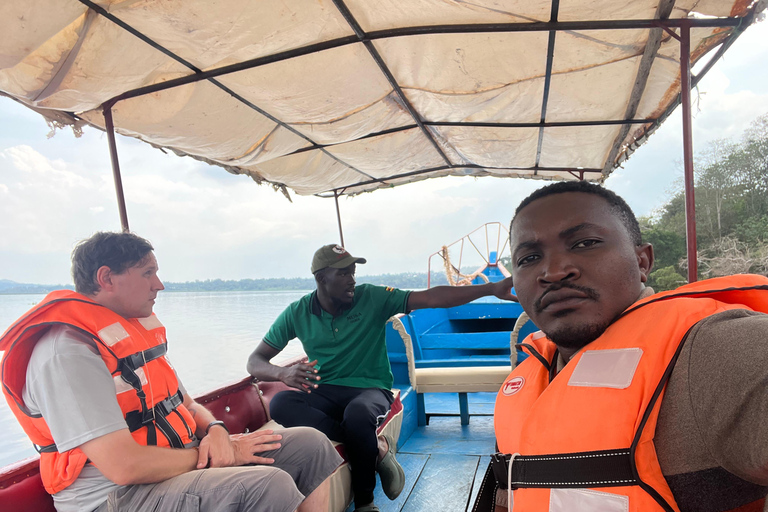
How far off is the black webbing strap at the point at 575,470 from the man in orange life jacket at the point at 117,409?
1179mm

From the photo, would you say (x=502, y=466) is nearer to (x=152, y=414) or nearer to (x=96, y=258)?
(x=152, y=414)

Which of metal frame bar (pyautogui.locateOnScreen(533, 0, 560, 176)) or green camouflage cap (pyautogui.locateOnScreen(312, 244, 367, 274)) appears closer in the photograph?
metal frame bar (pyautogui.locateOnScreen(533, 0, 560, 176))

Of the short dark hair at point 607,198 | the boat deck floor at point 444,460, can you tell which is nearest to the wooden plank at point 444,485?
the boat deck floor at point 444,460

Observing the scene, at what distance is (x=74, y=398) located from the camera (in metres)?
1.42

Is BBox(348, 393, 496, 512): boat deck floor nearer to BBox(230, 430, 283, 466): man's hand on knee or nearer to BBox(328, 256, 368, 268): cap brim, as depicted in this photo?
BBox(230, 430, 283, 466): man's hand on knee

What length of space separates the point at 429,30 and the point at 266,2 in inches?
33.1

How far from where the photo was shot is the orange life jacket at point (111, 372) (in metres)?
1.48

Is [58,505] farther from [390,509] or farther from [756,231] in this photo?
[756,231]

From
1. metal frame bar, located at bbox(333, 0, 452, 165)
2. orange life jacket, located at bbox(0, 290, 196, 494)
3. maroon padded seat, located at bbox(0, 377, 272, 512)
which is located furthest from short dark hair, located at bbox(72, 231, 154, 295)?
metal frame bar, located at bbox(333, 0, 452, 165)

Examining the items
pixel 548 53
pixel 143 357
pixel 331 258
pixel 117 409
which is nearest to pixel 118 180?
pixel 331 258

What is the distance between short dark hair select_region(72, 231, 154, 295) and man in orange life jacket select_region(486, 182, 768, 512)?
1566 mm

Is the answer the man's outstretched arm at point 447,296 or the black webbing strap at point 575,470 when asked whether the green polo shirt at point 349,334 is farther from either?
the black webbing strap at point 575,470

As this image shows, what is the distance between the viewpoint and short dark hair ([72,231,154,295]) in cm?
175

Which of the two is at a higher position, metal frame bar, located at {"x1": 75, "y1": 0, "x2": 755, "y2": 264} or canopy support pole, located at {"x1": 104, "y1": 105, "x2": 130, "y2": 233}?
metal frame bar, located at {"x1": 75, "y1": 0, "x2": 755, "y2": 264}
